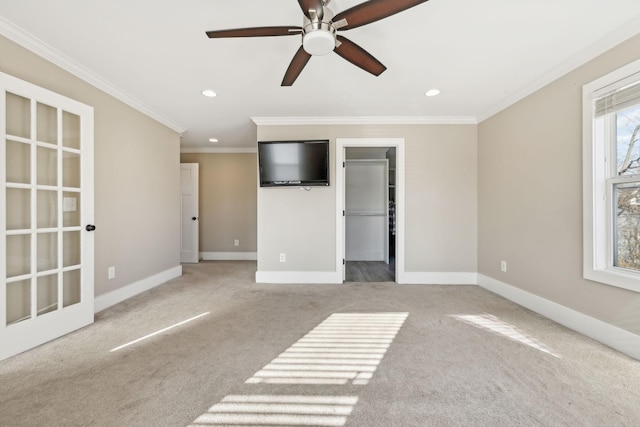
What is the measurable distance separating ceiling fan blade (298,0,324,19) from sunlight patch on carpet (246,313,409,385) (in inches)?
81.4

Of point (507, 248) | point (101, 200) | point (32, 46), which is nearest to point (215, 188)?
point (101, 200)

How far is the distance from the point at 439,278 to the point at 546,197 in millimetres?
1569

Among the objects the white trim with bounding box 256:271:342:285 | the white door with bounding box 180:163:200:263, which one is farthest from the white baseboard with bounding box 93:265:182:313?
the white trim with bounding box 256:271:342:285

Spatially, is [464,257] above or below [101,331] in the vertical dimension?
above

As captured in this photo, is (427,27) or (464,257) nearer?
(427,27)

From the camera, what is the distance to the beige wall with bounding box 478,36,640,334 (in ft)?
6.31

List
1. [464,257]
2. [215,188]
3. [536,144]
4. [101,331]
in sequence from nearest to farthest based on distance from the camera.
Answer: [101,331], [536,144], [464,257], [215,188]

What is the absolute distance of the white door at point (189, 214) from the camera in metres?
4.90

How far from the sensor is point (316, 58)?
2.08 metres

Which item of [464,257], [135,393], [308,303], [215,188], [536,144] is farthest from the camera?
[215,188]

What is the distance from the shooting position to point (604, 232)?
1.96 meters

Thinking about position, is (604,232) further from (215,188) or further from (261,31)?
(215,188)

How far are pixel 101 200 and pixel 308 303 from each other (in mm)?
2414

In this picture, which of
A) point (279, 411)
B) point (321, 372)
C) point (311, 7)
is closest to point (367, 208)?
point (321, 372)
